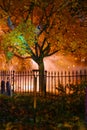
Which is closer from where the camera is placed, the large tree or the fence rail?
the fence rail

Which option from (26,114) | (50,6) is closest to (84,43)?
(50,6)

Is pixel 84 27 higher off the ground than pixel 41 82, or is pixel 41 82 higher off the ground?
pixel 84 27

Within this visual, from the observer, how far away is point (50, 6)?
2195 cm

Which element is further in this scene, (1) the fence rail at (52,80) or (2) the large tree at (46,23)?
(2) the large tree at (46,23)

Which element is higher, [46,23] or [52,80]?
[46,23]

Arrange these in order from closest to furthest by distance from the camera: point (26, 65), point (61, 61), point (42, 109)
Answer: point (42, 109) → point (26, 65) → point (61, 61)

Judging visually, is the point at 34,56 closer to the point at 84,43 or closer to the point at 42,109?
the point at 84,43

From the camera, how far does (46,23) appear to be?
2186 cm

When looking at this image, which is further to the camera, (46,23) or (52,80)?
(46,23)

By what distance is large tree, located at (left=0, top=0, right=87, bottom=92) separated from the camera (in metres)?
20.7

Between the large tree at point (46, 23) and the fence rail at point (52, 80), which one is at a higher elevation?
the large tree at point (46, 23)

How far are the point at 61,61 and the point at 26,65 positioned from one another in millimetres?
5091

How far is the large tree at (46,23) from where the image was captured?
67.8 feet

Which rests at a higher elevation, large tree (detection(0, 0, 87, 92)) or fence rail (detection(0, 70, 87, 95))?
large tree (detection(0, 0, 87, 92))
